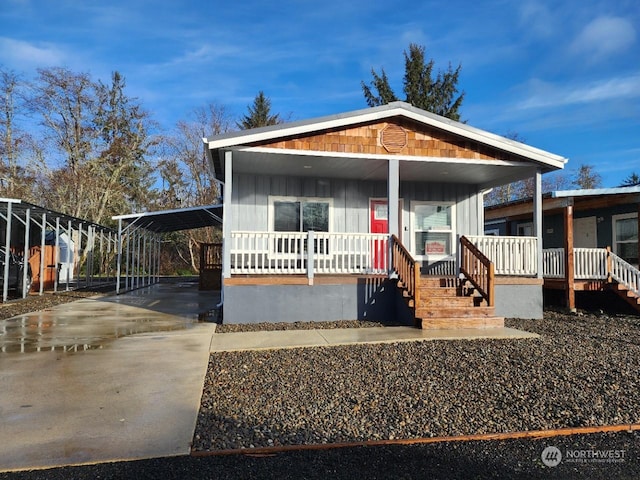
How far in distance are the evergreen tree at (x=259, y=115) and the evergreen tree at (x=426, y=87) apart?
9.15 meters

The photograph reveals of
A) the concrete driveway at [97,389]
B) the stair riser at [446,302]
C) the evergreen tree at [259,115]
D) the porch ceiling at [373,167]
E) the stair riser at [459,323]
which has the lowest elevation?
the concrete driveway at [97,389]

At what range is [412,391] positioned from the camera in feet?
14.7

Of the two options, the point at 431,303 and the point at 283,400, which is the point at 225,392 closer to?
the point at 283,400

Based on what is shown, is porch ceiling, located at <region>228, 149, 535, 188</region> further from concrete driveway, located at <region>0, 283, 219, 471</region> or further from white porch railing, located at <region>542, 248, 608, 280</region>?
concrete driveway, located at <region>0, 283, 219, 471</region>

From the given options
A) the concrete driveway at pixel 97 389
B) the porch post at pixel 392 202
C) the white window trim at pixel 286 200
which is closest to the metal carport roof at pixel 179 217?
the white window trim at pixel 286 200

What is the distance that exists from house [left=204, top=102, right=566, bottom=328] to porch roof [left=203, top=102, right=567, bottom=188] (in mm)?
22

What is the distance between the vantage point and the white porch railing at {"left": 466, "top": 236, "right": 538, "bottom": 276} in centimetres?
978

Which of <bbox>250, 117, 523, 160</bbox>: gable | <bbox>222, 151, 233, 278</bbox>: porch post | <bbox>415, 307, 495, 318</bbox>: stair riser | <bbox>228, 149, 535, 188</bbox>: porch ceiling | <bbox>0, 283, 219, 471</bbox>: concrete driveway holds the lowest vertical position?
<bbox>0, 283, 219, 471</bbox>: concrete driveway

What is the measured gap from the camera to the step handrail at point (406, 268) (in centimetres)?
809

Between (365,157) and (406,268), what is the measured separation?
8.42ft

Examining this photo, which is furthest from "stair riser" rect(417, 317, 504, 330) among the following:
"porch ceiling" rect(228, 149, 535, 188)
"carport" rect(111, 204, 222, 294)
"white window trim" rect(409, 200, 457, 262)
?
"carport" rect(111, 204, 222, 294)

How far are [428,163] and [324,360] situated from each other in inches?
235

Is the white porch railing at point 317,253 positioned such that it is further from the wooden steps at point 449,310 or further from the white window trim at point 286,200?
the white window trim at point 286,200

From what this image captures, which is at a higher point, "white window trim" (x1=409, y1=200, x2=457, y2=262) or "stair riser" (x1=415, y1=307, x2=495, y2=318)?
"white window trim" (x1=409, y1=200, x2=457, y2=262)
